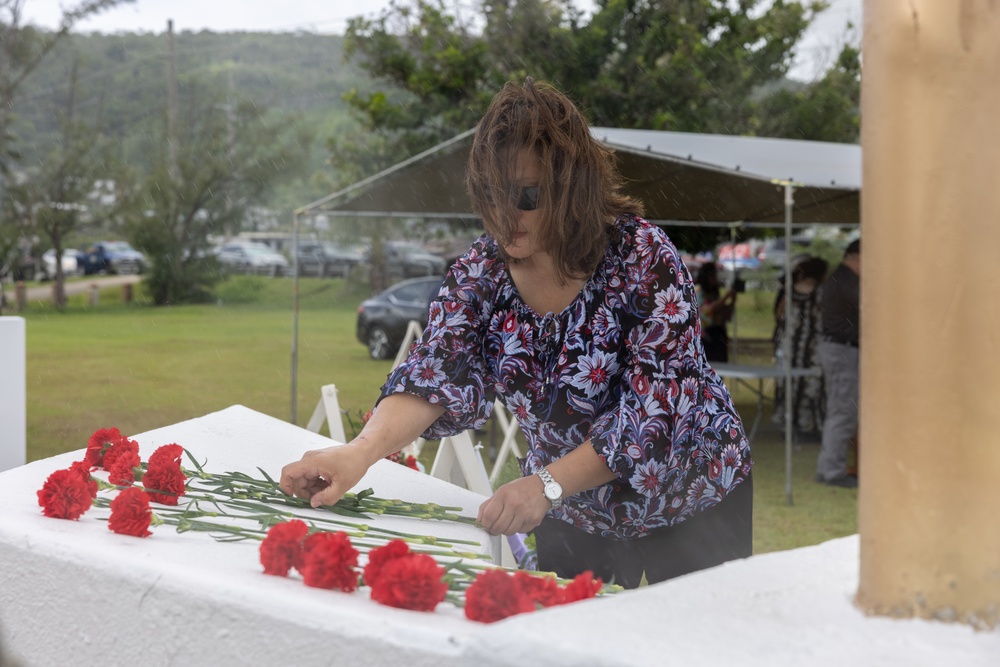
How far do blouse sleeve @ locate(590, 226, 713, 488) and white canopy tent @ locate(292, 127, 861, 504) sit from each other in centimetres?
427

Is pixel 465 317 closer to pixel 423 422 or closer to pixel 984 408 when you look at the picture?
pixel 423 422

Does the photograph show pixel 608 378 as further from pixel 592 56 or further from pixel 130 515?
pixel 592 56

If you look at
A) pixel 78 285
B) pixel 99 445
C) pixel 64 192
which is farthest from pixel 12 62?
pixel 99 445

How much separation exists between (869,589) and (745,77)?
14.9 metres

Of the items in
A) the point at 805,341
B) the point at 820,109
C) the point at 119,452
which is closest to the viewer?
the point at 119,452

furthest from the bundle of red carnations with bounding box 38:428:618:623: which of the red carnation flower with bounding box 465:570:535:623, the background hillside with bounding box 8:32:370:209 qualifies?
the background hillside with bounding box 8:32:370:209

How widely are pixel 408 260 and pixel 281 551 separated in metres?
30.1

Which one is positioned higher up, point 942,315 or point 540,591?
point 942,315

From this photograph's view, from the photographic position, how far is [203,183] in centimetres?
2997

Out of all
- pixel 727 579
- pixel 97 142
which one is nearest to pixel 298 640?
pixel 727 579

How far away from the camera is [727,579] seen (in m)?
1.17

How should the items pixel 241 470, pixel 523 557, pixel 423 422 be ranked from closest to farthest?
1. pixel 423 422
2. pixel 241 470
3. pixel 523 557

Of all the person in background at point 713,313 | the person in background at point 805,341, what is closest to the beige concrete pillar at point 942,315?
the person in background at point 805,341

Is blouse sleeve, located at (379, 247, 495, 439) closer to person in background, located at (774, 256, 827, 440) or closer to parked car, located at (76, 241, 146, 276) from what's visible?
person in background, located at (774, 256, 827, 440)
